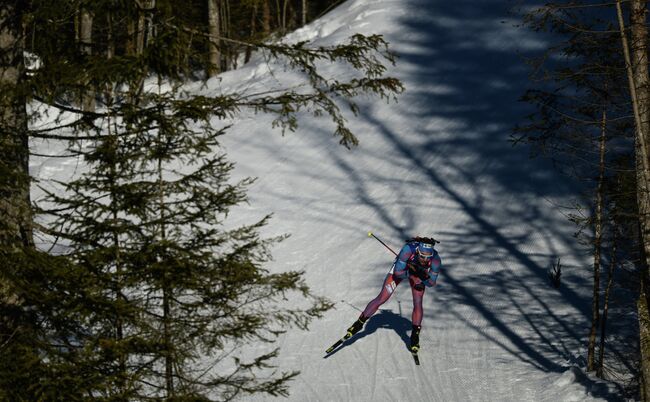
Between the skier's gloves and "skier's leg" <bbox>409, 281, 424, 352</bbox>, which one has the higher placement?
the skier's gloves

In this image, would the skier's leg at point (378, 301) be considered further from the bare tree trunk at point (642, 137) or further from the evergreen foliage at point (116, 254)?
the evergreen foliage at point (116, 254)

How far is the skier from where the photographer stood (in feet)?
46.8

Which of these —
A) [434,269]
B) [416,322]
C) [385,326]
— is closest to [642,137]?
[434,269]

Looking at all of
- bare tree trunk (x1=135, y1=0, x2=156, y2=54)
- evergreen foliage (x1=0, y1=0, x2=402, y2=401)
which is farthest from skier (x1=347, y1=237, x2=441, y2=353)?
bare tree trunk (x1=135, y1=0, x2=156, y2=54)

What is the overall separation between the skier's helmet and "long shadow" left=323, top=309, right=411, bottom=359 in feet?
6.30

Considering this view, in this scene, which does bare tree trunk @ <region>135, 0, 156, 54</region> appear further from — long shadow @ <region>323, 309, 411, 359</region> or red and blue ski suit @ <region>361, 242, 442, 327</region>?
long shadow @ <region>323, 309, 411, 359</region>

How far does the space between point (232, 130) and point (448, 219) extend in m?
8.87

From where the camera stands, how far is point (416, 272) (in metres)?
14.5

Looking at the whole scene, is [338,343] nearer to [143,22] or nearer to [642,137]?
[642,137]

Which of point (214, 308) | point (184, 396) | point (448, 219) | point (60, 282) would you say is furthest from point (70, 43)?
point (448, 219)

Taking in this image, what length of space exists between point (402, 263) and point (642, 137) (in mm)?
5335

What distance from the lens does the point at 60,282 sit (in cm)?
Result: 791

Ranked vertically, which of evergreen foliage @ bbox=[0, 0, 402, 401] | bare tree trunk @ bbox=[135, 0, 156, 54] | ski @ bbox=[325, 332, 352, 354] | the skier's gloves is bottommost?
ski @ bbox=[325, 332, 352, 354]

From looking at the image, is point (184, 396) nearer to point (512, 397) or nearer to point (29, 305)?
point (29, 305)
